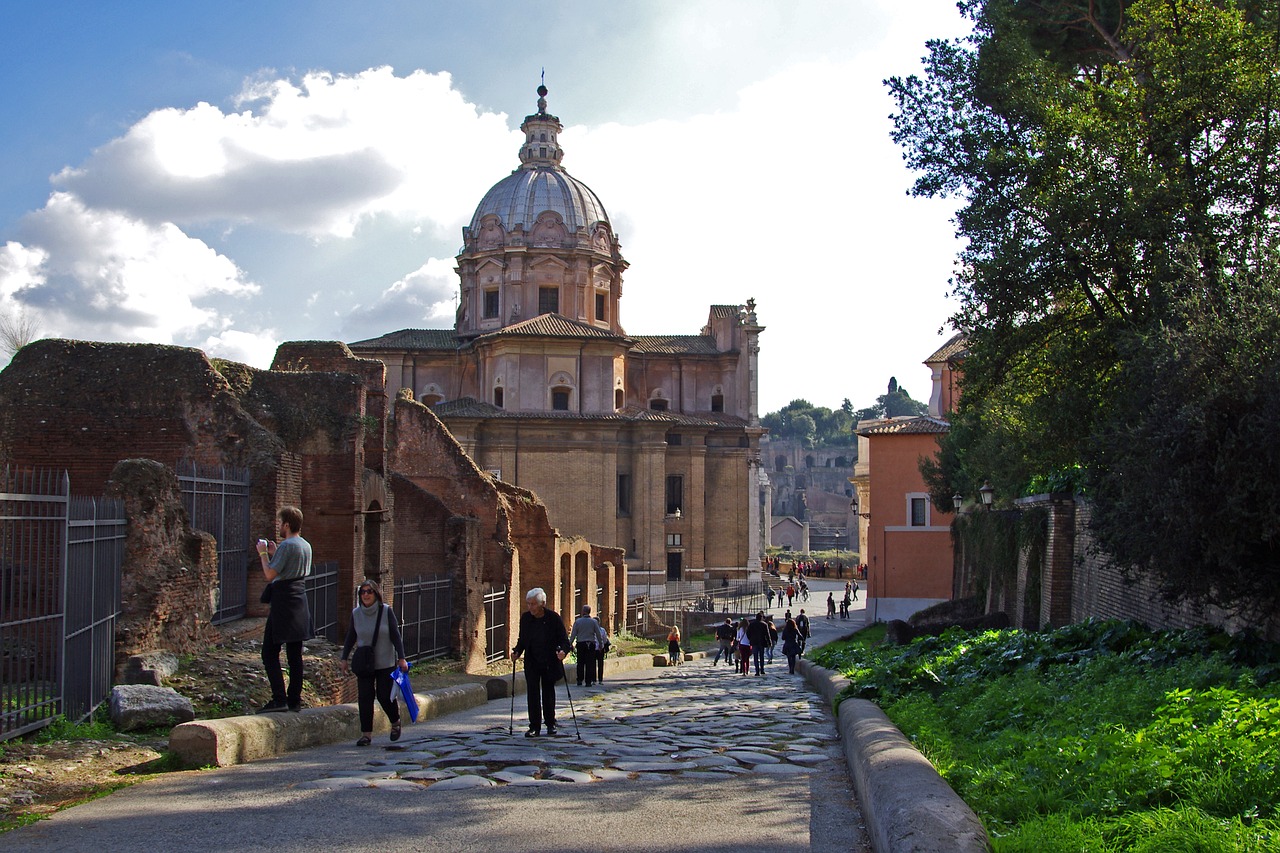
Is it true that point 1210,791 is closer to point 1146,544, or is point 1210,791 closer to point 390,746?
point 390,746

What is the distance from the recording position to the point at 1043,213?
46.0 ft

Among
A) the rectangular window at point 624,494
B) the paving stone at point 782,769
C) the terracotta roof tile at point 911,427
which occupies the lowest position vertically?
the paving stone at point 782,769

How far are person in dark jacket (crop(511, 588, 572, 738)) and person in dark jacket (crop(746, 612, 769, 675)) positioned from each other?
1267 centimetres

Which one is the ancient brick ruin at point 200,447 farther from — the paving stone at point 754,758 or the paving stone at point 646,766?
the paving stone at point 754,758

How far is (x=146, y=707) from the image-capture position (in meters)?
7.84

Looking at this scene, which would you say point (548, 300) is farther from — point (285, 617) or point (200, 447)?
point (285, 617)

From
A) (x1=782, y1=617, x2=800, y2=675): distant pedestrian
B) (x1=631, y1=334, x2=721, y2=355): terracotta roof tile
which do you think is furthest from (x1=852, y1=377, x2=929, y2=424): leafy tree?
(x1=782, y1=617, x2=800, y2=675): distant pedestrian

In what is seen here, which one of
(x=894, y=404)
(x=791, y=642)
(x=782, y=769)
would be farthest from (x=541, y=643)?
(x=894, y=404)

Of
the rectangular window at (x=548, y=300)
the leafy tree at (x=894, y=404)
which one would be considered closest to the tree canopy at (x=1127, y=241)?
the rectangular window at (x=548, y=300)

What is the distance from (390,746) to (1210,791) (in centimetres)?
A: 511

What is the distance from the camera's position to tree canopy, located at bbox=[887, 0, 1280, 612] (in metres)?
9.77

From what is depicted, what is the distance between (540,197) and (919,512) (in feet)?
85.5

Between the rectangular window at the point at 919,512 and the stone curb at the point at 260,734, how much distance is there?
30783 millimetres

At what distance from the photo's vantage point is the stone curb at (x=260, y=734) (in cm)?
670
